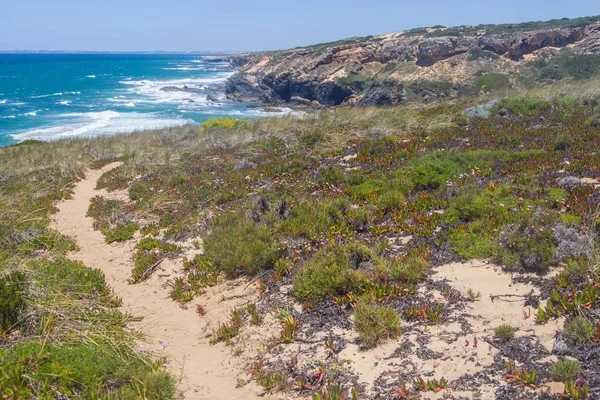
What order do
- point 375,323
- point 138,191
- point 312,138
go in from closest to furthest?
point 375,323
point 138,191
point 312,138

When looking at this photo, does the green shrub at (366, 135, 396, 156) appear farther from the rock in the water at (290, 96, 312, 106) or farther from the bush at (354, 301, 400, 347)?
the rock in the water at (290, 96, 312, 106)

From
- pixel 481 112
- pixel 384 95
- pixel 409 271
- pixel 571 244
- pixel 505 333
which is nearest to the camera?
pixel 505 333

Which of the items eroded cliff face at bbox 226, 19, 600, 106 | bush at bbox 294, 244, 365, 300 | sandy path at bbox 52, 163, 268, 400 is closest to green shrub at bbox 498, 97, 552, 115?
bush at bbox 294, 244, 365, 300

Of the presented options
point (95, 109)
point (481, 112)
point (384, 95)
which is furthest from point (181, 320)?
point (95, 109)

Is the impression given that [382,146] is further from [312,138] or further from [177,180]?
[177,180]

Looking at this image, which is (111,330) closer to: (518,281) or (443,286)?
(443,286)

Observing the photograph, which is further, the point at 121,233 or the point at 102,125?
the point at 102,125

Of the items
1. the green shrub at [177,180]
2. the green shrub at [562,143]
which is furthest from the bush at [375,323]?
the green shrub at [177,180]

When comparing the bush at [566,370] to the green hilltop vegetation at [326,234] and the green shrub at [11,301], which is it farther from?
the green shrub at [11,301]
